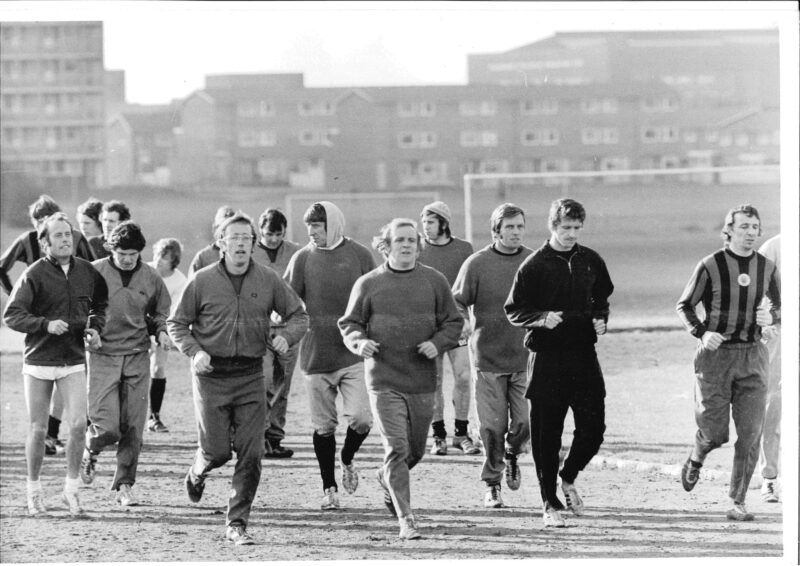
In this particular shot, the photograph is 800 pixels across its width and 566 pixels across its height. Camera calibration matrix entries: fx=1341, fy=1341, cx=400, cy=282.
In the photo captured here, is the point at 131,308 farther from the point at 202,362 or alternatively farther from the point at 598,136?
the point at 598,136

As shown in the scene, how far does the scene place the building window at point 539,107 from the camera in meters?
7.97

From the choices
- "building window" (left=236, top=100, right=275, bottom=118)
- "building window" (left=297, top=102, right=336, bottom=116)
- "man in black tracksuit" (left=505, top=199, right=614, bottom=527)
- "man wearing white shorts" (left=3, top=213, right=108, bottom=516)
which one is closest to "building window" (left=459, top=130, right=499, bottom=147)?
"building window" (left=297, top=102, right=336, bottom=116)

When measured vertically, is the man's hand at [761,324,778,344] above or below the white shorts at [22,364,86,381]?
above

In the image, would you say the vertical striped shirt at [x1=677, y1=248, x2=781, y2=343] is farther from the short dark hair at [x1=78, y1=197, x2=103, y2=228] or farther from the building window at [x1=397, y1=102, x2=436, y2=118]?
the short dark hair at [x1=78, y1=197, x2=103, y2=228]

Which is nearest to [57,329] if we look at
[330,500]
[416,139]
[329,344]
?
[329,344]

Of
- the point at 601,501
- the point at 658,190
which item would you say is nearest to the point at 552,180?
the point at 658,190

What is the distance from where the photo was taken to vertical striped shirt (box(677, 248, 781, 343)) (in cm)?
655

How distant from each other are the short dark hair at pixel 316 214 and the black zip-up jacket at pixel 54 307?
1.11 metres

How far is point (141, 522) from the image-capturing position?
6.72 m

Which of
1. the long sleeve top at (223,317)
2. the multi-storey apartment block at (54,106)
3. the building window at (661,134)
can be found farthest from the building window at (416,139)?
the long sleeve top at (223,317)

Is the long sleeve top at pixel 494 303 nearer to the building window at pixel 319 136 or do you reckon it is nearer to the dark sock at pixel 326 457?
the dark sock at pixel 326 457

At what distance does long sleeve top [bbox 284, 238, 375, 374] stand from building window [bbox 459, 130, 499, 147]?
52.8 inches

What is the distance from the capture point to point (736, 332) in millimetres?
6594

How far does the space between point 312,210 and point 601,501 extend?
2.14 metres
